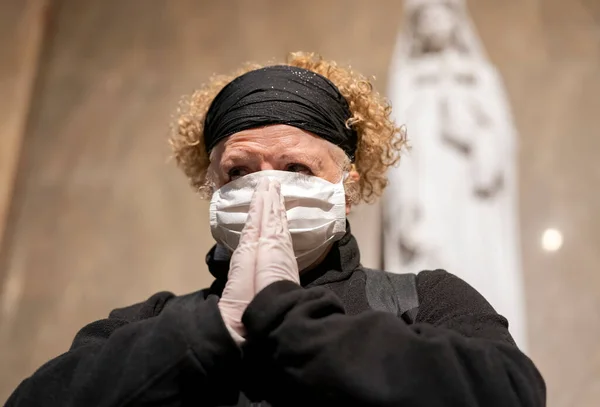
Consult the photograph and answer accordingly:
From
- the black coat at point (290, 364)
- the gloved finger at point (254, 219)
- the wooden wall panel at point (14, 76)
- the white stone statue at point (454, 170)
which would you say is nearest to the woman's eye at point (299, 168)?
the gloved finger at point (254, 219)

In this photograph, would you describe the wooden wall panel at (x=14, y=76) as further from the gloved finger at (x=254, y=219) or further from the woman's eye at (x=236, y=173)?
the gloved finger at (x=254, y=219)

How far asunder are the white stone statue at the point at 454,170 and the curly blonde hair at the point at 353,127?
0.37 m

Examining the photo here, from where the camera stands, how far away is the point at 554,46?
239 cm

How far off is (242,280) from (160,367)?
0.52ft

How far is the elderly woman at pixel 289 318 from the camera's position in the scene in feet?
2.32

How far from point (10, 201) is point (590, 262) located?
214 cm

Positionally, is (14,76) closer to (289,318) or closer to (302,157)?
(302,157)

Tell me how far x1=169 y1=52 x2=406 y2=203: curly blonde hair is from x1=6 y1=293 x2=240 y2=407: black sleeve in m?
0.42

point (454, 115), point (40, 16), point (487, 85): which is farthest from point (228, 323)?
point (40, 16)

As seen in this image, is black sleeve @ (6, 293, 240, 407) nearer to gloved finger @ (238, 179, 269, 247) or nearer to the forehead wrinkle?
gloved finger @ (238, 179, 269, 247)

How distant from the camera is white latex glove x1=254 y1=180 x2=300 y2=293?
80 cm

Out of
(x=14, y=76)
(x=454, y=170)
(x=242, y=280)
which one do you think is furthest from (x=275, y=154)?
(x=14, y=76)

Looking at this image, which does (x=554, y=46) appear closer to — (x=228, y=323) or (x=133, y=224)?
(x=133, y=224)

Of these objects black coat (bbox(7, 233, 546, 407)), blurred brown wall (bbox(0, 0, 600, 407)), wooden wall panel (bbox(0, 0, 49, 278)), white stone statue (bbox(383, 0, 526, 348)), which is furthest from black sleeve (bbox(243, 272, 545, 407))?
wooden wall panel (bbox(0, 0, 49, 278))
